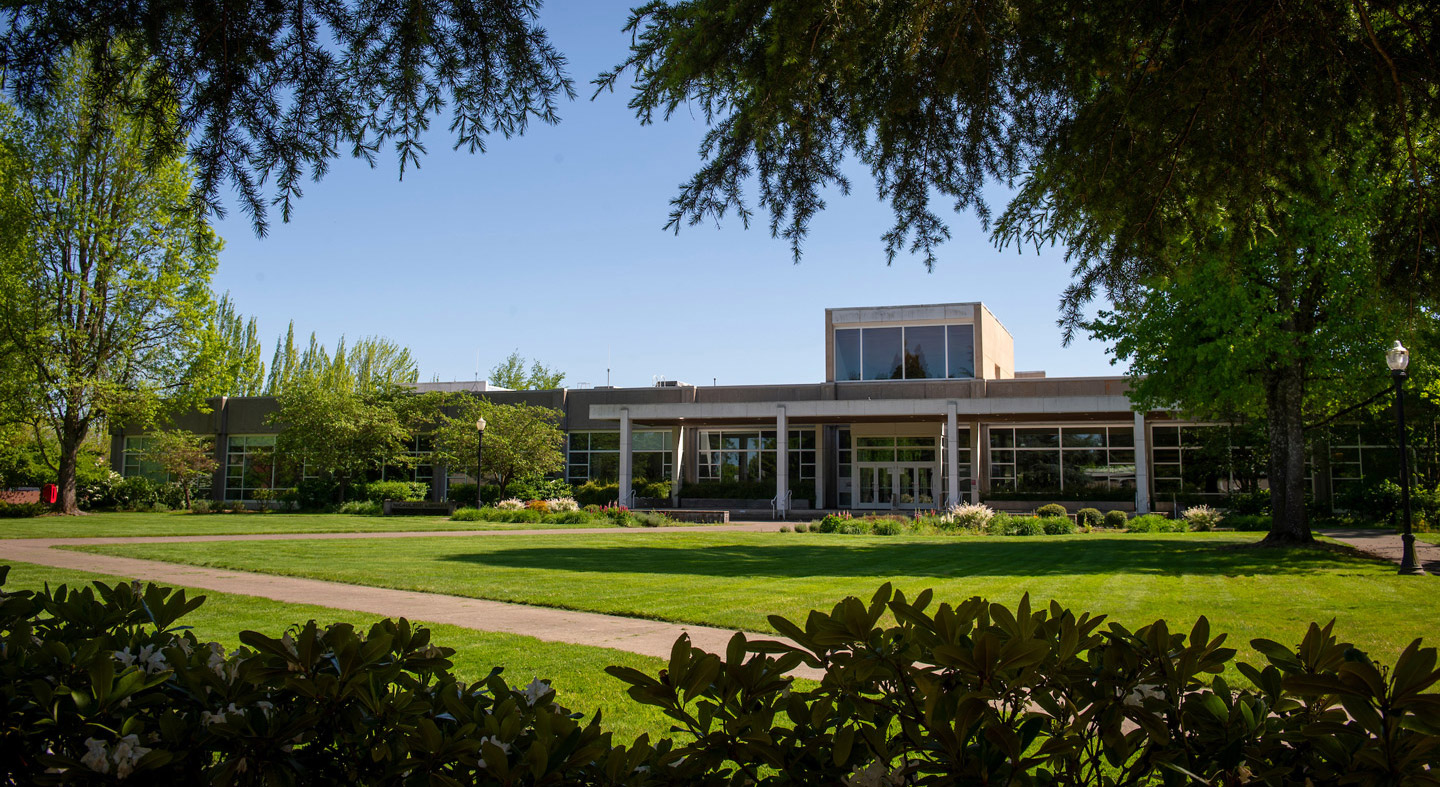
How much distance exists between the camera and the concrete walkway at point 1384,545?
14.9 metres

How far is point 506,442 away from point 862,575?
24358 mm

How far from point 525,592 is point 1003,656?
915 centimetres

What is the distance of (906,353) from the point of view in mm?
39719

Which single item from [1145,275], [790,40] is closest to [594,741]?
[790,40]

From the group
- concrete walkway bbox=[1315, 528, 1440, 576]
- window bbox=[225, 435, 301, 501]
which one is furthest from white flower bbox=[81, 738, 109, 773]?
window bbox=[225, 435, 301, 501]

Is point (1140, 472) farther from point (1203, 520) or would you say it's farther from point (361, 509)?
point (361, 509)

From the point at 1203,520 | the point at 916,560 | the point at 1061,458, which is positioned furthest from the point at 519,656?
the point at 1061,458

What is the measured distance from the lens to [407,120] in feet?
14.9

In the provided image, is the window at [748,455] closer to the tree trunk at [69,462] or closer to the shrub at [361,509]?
the shrub at [361,509]

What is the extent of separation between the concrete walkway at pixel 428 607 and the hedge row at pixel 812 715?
3487 mm

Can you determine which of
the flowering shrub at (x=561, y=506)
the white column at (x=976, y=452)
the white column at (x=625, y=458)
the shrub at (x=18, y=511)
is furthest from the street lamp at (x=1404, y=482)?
the shrub at (x=18, y=511)

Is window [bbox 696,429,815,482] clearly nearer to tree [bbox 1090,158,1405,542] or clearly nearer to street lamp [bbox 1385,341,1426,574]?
tree [bbox 1090,158,1405,542]

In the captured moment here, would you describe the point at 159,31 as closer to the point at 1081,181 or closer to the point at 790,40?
the point at 790,40

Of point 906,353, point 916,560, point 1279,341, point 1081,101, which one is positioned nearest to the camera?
point 1081,101
